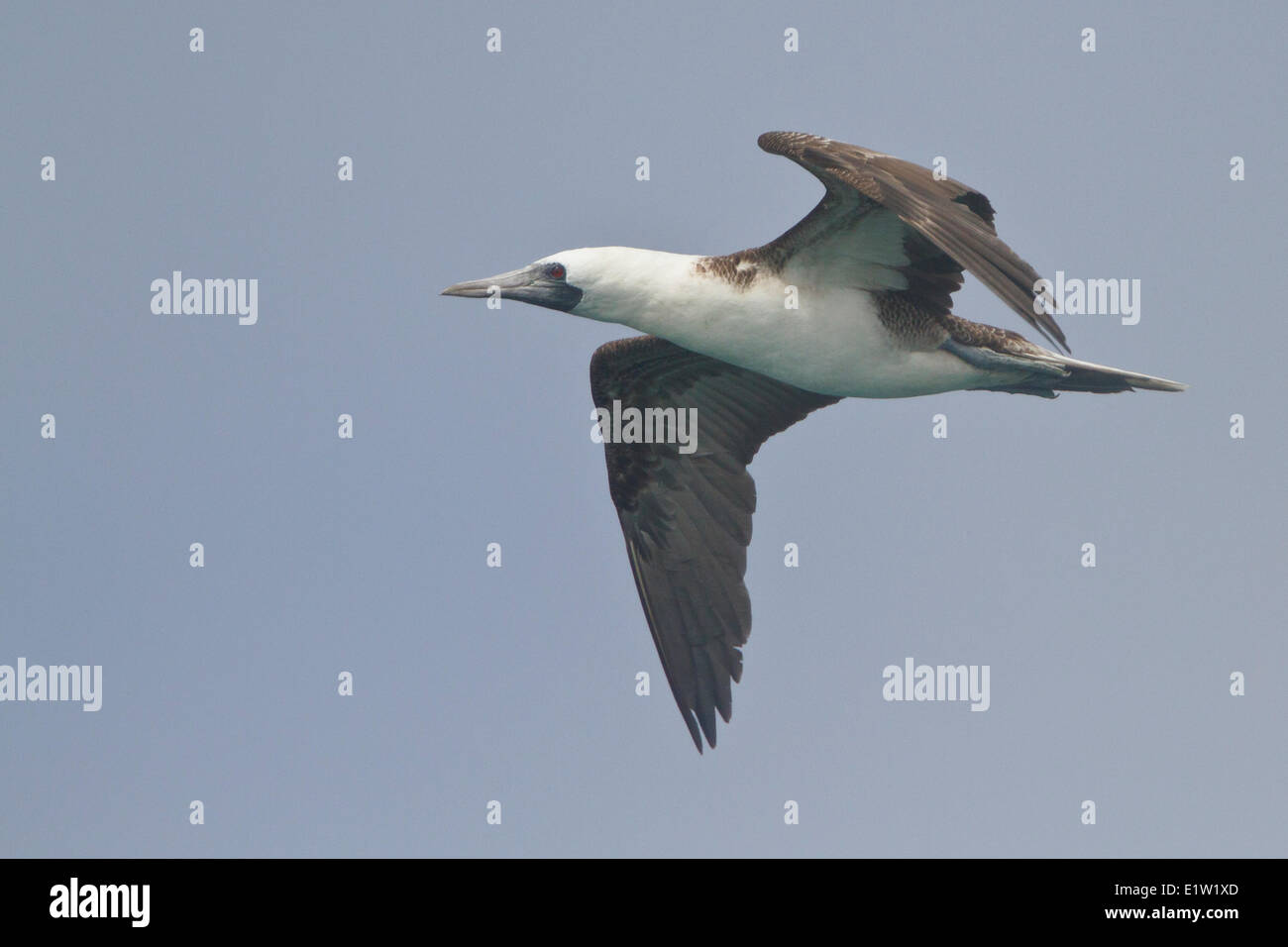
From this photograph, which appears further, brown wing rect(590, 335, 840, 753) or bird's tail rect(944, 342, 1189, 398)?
brown wing rect(590, 335, 840, 753)

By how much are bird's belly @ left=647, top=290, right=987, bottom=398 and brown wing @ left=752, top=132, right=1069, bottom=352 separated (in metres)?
0.39

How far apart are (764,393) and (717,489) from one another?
3.70 ft

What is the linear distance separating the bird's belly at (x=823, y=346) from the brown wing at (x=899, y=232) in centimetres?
39

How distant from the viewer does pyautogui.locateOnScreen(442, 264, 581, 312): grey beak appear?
16812 mm

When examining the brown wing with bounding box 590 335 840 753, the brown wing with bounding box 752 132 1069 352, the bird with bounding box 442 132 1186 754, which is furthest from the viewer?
the brown wing with bounding box 590 335 840 753

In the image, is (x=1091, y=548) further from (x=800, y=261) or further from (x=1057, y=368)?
(x=800, y=261)

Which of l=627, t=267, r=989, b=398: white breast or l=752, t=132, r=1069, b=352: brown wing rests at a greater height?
l=752, t=132, r=1069, b=352: brown wing

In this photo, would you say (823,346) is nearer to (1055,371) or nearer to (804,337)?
(804,337)

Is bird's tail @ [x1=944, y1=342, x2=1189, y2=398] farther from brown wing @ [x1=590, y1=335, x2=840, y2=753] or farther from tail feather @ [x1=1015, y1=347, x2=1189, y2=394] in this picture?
brown wing @ [x1=590, y1=335, x2=840, y2=753]

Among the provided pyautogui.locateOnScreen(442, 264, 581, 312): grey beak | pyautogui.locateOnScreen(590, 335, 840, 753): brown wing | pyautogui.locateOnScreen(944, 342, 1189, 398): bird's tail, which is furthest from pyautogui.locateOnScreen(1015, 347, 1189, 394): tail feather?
pyautogui.locateOnScreen(442, 264, 581, 312): grey beak

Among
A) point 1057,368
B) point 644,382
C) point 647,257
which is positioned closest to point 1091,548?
point 1057,368

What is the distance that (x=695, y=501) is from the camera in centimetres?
1958

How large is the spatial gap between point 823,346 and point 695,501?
10.7ft

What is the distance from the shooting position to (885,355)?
669 inches
